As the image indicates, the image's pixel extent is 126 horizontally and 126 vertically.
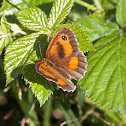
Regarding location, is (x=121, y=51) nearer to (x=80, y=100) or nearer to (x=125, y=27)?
(x=125, y=27)

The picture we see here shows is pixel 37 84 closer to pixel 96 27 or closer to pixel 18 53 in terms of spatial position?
pixel 18 53

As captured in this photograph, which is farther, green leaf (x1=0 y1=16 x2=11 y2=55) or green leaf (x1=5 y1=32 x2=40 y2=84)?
green leaf (x1=0 y1=16 x2=11 y2=55)

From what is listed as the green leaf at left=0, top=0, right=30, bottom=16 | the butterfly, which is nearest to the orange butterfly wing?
the butterfly

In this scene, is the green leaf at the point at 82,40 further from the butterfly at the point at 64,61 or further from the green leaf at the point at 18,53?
the green leaf at the point at 18,53

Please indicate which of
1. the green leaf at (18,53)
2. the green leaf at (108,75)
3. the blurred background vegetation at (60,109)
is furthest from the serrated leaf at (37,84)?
the blurred background vegetation at (60,109)

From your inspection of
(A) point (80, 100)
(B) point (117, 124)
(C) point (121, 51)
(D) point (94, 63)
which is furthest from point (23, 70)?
(B) point (117, 124)

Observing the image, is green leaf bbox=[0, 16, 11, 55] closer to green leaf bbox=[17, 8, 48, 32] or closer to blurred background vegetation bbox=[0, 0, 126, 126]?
green leaf bbox=[17, 8, 48, 32]

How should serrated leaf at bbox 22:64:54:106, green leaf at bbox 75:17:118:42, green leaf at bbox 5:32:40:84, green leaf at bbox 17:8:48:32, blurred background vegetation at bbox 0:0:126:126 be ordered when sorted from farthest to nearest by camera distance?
blurred background vegetation at bbox 0:0:126:126 < green leaf at bbox 75:17:118:42 < green leaf at bbox 17:8:48:32 < green leaf at bbox 5:32:40:84 < serrated leaf at bbox 22:64:54:106
